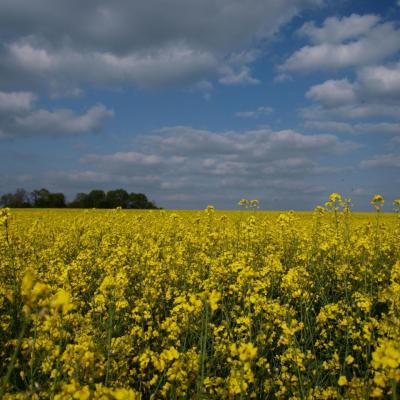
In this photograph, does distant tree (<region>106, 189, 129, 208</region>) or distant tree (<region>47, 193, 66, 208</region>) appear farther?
distant tree (<region>106, 189, 129, 208</region>)

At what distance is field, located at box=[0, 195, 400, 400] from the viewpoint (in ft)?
8.25

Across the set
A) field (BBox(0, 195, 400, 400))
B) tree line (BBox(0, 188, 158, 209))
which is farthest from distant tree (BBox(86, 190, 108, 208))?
field (BBox(0, 195, 400, 400))

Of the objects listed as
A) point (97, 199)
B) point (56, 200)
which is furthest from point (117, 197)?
point (56, 200)

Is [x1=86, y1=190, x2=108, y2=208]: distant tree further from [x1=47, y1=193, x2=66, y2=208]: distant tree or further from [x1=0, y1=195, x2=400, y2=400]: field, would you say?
[x1=0, y1=195, x2=400, y2=400]: field

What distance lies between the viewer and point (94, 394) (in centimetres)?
217

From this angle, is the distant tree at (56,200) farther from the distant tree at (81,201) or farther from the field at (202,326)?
the field at (202,326)

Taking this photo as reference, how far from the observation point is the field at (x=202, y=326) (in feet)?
8.25

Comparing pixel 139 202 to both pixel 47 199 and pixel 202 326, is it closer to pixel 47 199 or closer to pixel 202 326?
pixel 47 199

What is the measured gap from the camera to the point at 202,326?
99.9 inches

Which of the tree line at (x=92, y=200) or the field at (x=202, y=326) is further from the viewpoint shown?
the tree line at (x=92, y=200)

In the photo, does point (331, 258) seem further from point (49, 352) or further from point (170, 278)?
point (49, 352)

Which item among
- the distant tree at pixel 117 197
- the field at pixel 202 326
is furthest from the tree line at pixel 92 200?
the field at pixel 202 326

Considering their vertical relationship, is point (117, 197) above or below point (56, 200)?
above

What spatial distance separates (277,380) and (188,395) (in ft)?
2.57
